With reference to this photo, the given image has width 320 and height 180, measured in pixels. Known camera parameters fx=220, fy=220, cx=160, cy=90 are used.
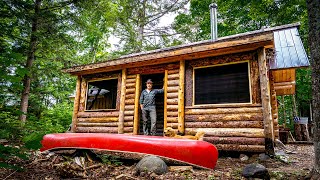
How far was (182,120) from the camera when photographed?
696 cm

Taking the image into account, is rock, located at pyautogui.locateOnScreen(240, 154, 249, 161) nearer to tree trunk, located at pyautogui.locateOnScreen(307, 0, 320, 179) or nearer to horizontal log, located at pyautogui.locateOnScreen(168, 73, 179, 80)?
tree trunk, located at pyautogui.locateOnScreen(307, 0, 320, 179)

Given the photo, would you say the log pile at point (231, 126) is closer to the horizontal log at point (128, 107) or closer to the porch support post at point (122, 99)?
the horizontal log at point (128, 107)

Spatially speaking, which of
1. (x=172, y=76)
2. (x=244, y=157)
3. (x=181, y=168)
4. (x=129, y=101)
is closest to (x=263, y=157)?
(x=244, y=157)

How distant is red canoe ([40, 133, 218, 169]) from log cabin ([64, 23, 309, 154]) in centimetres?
214

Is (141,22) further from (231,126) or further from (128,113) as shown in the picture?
(231,126)

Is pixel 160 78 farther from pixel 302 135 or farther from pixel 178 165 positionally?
pixel 302 135

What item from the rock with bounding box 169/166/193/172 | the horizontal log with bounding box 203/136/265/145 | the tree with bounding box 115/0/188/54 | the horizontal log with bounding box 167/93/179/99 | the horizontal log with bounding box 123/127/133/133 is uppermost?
the tree with bounding box 115/0/188/54

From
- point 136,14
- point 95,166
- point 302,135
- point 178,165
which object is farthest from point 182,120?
point 136,14

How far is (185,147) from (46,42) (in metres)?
8.18

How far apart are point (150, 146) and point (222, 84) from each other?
11.0ft

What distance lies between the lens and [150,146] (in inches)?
177

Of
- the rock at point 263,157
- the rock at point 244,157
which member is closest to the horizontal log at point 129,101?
the rock at point 244,157

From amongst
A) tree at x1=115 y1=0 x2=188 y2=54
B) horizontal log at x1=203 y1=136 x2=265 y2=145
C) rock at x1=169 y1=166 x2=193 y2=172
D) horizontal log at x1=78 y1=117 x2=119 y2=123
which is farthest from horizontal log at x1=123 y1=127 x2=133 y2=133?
tree at x1=115 y1=0 x2=188 y2=54

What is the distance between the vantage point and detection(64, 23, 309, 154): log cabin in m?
6.02
